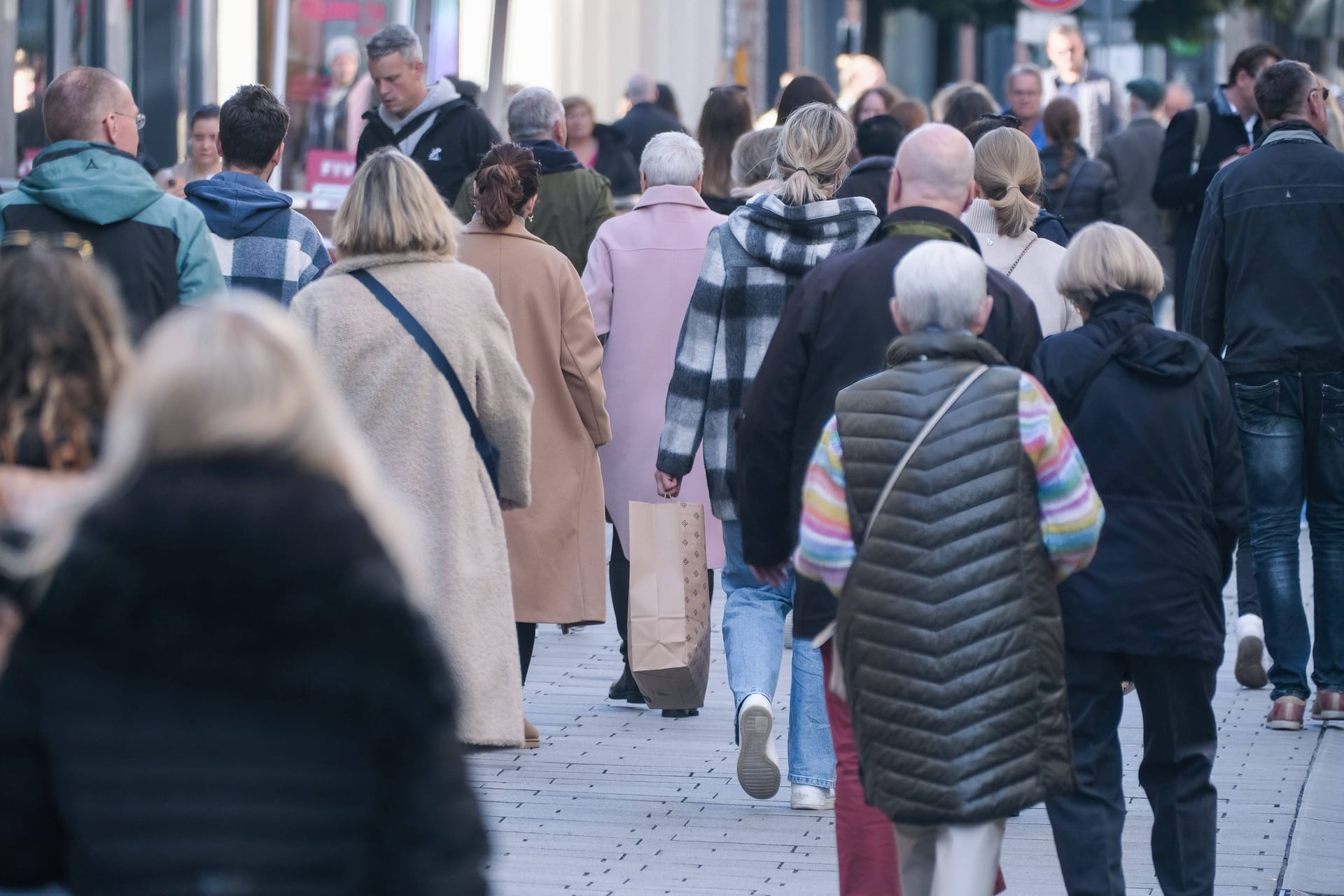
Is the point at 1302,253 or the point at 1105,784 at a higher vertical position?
the point at 1302,253

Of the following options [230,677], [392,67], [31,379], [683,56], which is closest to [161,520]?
[230,677]

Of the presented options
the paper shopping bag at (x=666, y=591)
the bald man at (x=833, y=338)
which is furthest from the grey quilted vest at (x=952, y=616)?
the paper shopping bag at (x=666, y=591)

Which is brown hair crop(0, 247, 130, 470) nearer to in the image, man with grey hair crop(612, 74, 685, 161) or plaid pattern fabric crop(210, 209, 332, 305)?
plaid pattern fabric crop(210, 209, 332, 305)

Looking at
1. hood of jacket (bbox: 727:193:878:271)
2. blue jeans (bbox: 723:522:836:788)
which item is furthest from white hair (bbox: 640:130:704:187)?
blue jeans (bbox: 723:522:836:788)

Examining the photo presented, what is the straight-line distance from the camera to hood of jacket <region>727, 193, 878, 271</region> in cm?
632

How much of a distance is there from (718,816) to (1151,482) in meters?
1.92

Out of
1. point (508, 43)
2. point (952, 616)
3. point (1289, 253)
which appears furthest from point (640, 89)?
point (952, 616)

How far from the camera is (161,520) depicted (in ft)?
7.89

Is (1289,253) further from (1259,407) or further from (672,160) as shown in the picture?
(672,160)

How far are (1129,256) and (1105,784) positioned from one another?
1.19 m

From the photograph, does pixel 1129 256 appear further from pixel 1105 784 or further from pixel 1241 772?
pixel 1241 772

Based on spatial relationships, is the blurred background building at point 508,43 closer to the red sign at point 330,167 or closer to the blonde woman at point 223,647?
the red sign at point 330,167

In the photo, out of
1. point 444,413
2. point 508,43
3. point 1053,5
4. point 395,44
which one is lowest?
point 444,413

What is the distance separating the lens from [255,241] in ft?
22.1
